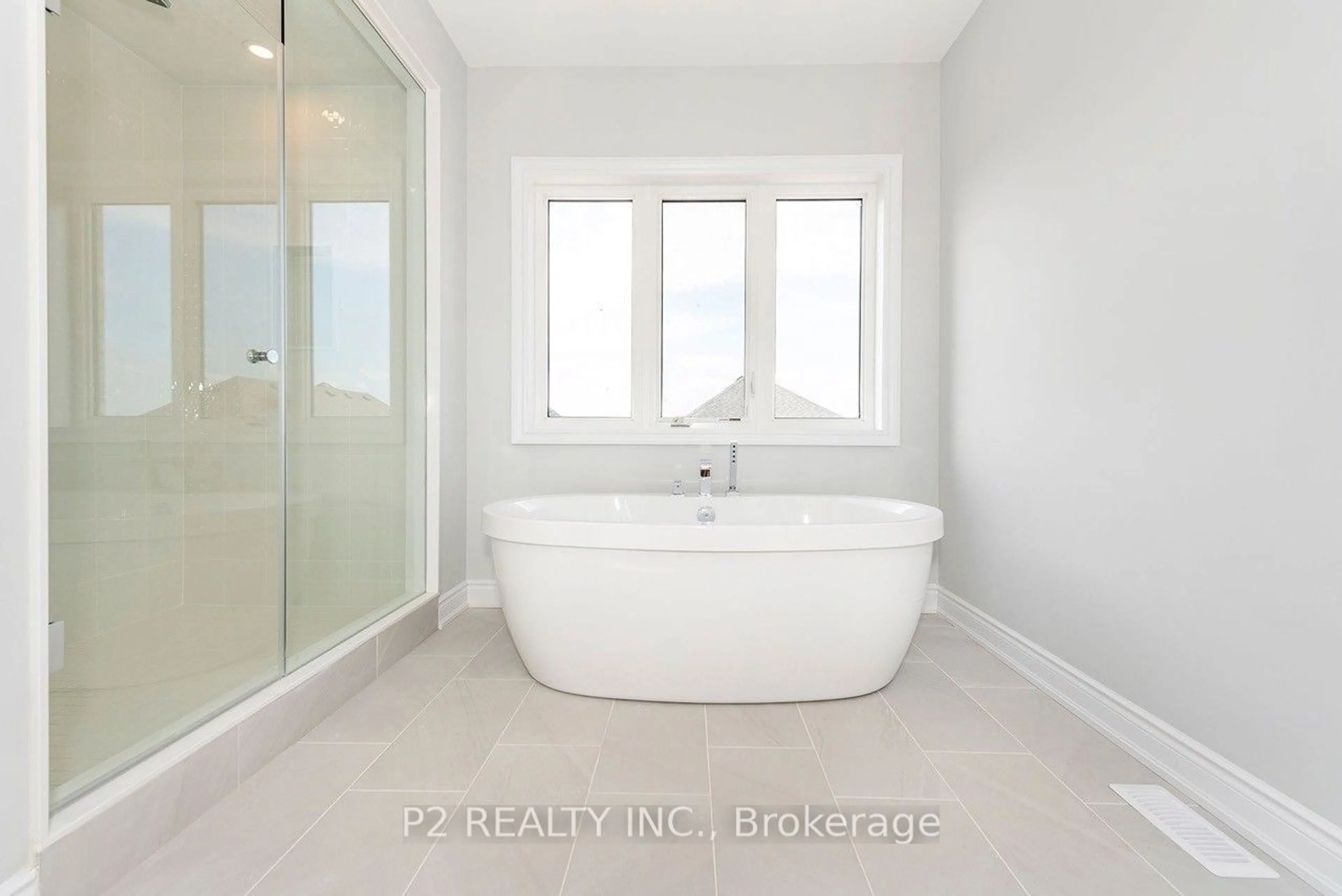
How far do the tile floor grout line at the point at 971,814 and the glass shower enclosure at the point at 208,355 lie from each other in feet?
5.60

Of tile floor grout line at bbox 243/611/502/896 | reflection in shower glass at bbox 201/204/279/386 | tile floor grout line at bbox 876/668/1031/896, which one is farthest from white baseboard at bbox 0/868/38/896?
tile floor grout line at bbox 876/668/1031/896

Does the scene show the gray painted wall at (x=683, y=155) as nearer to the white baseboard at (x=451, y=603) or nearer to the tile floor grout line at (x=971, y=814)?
the white baseboard at (x=451, y=603)

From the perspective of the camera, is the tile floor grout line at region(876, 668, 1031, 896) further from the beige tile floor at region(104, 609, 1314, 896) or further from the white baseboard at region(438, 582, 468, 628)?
the white baseboard at region(438, 582, 468, 628)

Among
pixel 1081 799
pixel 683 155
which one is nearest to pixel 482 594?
pixel 683 155

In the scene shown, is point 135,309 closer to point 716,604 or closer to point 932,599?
point 716,604

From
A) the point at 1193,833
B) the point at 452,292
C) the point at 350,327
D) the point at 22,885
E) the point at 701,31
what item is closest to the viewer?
the point at 22,885

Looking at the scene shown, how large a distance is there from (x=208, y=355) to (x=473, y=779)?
123 centimetres

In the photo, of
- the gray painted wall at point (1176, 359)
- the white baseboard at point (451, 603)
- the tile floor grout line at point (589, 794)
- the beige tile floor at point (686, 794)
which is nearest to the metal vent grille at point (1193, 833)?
the beige tile floor at point (686, 794)

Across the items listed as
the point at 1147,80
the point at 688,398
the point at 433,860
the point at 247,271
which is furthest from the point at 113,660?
the point at 1147,80

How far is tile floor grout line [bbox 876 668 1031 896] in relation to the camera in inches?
50.1

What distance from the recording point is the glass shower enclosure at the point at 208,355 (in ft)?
4.57

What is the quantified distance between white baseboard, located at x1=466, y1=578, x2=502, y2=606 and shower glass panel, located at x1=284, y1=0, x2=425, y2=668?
0.42 m

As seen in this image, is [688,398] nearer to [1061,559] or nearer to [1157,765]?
[1061,559]

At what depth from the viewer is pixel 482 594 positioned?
321cm
